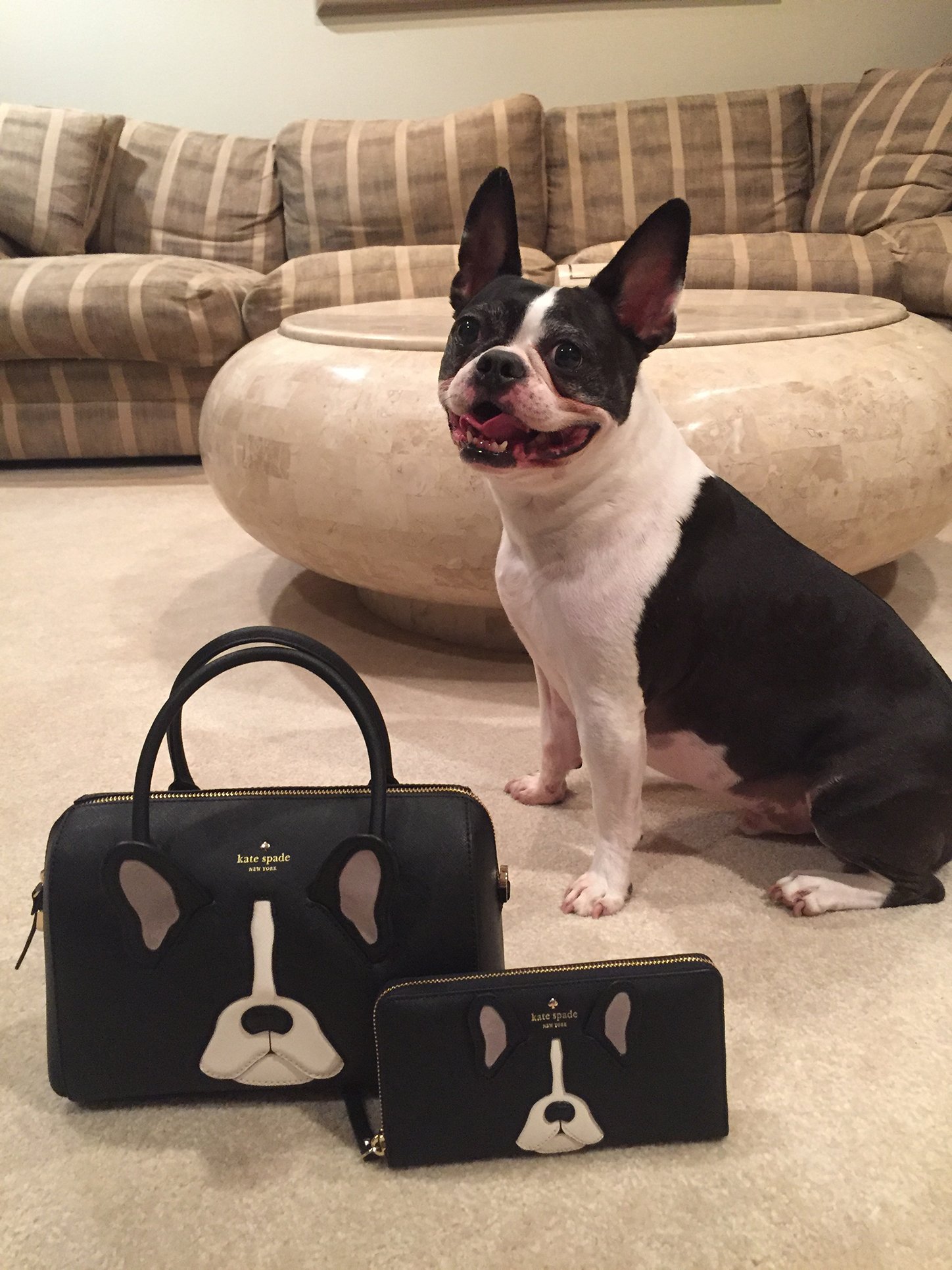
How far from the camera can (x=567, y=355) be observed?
100cm

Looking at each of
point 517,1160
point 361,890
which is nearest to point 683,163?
point 361,890

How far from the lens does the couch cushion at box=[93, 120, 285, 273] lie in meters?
3.55

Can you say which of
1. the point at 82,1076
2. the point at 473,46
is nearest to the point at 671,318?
the point at 82,1076

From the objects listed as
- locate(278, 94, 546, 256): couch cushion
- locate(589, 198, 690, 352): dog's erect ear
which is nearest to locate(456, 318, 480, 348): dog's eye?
locate(589, 198, 690, 352): dog's erect ear

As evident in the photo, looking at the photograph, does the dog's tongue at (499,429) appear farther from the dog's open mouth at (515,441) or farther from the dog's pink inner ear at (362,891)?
the dog's pink inner ear at (362,891)

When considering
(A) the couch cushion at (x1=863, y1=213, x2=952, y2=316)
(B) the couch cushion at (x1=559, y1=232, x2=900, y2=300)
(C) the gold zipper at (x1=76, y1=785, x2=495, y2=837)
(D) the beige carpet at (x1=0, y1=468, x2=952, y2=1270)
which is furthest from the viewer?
(B) the couch cushion at (x1=559, y1=232, x2=900, y2=300)

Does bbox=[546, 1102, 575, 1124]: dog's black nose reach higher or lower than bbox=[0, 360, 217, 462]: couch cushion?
higher

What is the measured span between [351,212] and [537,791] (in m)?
2.66

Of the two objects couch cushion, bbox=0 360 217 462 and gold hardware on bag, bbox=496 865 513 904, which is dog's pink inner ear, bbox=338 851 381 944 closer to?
gold hardware on bag, bbox=496 865 513 904

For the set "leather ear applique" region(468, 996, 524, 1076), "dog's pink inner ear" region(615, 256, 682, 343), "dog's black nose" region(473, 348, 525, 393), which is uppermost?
"dog's pink inner ear" region(615, 256, 682, 343)

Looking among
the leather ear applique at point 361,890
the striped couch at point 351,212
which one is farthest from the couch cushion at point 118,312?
the leather ear applique at point 361,890

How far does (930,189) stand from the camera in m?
3.04

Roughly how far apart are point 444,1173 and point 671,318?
Result: 2.85 feet

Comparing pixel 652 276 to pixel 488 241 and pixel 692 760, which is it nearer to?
pixel 488 241
